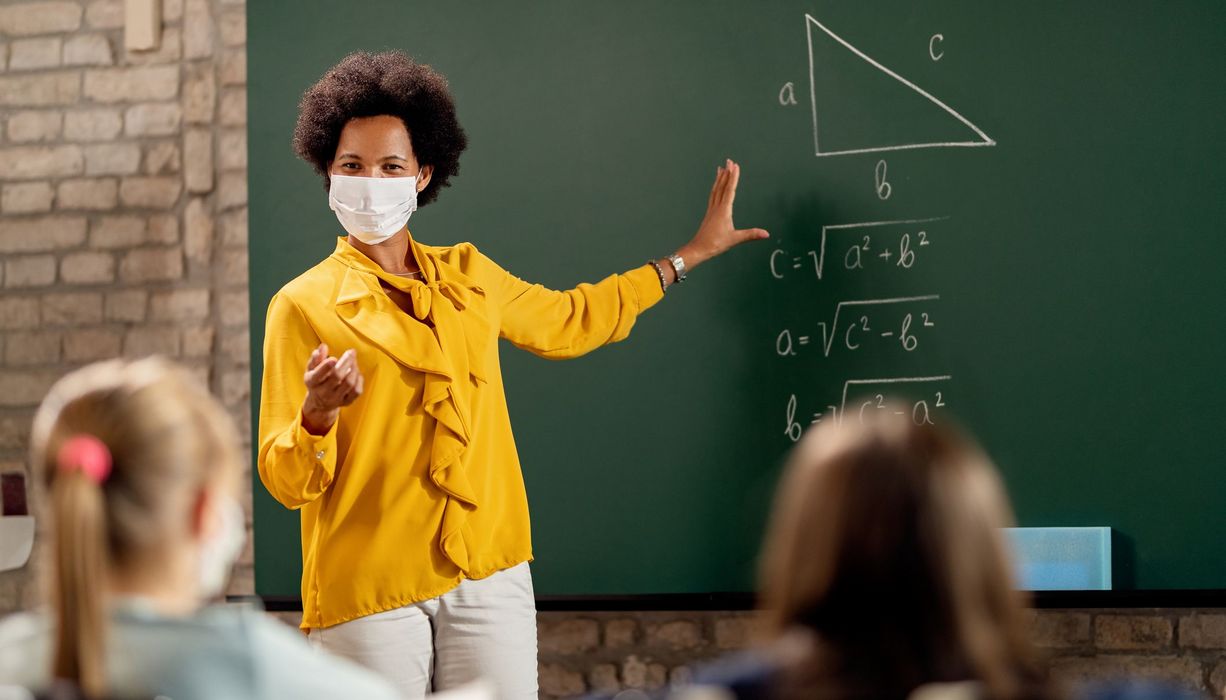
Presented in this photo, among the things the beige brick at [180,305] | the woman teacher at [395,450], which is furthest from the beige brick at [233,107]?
the woman teacher at [395,450]

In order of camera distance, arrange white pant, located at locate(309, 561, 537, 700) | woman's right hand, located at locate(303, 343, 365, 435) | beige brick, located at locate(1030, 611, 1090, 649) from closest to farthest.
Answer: woman's right hand, located at locate(303, 343, 365, 435)
white pant, located at locate(309, 561, 537, 700)
beige brick, located at locate(1030, 611, 1090, 649)

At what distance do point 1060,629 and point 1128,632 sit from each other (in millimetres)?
160

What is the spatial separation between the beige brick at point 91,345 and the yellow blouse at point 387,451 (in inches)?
53.2

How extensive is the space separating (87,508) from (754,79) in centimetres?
230

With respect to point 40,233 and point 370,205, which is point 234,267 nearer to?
point 40,233

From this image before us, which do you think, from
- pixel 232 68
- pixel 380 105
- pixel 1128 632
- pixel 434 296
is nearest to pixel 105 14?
pixel 232 68

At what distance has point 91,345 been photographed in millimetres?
3590

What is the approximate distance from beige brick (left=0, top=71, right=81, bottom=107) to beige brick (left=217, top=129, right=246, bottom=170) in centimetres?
48

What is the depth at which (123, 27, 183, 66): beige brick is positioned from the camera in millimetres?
3578

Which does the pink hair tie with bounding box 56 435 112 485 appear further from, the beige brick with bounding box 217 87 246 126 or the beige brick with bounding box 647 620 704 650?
the beige brick with bounding box 217 87 246 126

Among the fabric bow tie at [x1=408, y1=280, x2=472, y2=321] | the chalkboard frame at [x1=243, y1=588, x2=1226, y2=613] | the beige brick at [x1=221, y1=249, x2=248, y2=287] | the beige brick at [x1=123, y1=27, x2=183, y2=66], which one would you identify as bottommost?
the chalkboard frame at [x1=243, y1=588, x2=1226, y2=613]

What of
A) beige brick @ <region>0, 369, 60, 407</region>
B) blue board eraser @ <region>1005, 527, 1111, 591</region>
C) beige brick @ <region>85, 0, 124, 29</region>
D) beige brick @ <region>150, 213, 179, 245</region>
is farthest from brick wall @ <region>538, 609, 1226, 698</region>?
beige brick @ <region>85, 0, 124, 29</region>

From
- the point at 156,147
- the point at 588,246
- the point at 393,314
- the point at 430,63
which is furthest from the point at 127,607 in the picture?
the point at 156,147

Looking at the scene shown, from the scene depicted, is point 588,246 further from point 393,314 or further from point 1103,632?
point 1103,632
